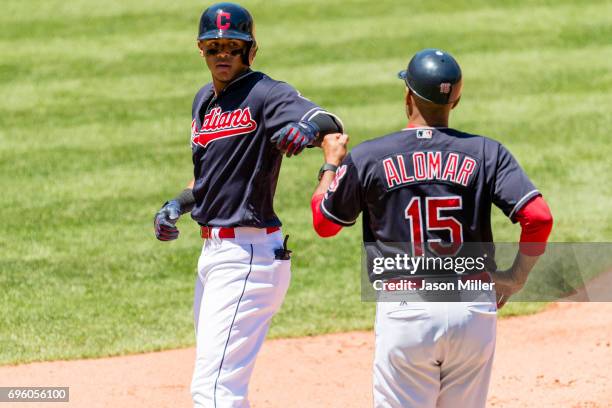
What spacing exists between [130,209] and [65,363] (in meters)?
3.41

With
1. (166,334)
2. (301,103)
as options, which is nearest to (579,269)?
(166,334)

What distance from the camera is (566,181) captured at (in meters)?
11.2

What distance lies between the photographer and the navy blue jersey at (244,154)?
494cm

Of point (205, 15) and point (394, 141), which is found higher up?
point (205, 15)

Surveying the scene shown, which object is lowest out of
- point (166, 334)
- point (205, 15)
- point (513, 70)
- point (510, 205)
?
point (166, 334)

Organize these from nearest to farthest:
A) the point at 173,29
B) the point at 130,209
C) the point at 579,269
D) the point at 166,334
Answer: the point at 166,334 < the point at 579,269 < the point at 130,209 < the point at 173,29

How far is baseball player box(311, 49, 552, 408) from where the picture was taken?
4.09 m

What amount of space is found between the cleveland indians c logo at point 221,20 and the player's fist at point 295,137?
0.65m

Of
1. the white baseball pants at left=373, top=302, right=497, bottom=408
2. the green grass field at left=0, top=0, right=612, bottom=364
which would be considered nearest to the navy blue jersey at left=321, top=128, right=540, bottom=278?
the white baseball pants at left=373, top=302, right=497, bottom=408

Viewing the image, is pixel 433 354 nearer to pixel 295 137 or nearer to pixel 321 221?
pixel 321 221

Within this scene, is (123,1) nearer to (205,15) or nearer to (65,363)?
(65,363)

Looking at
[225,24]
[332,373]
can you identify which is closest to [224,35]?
[225,24]

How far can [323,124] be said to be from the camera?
15.5 feet

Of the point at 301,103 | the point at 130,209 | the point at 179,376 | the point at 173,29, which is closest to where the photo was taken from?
the point at 301,103
